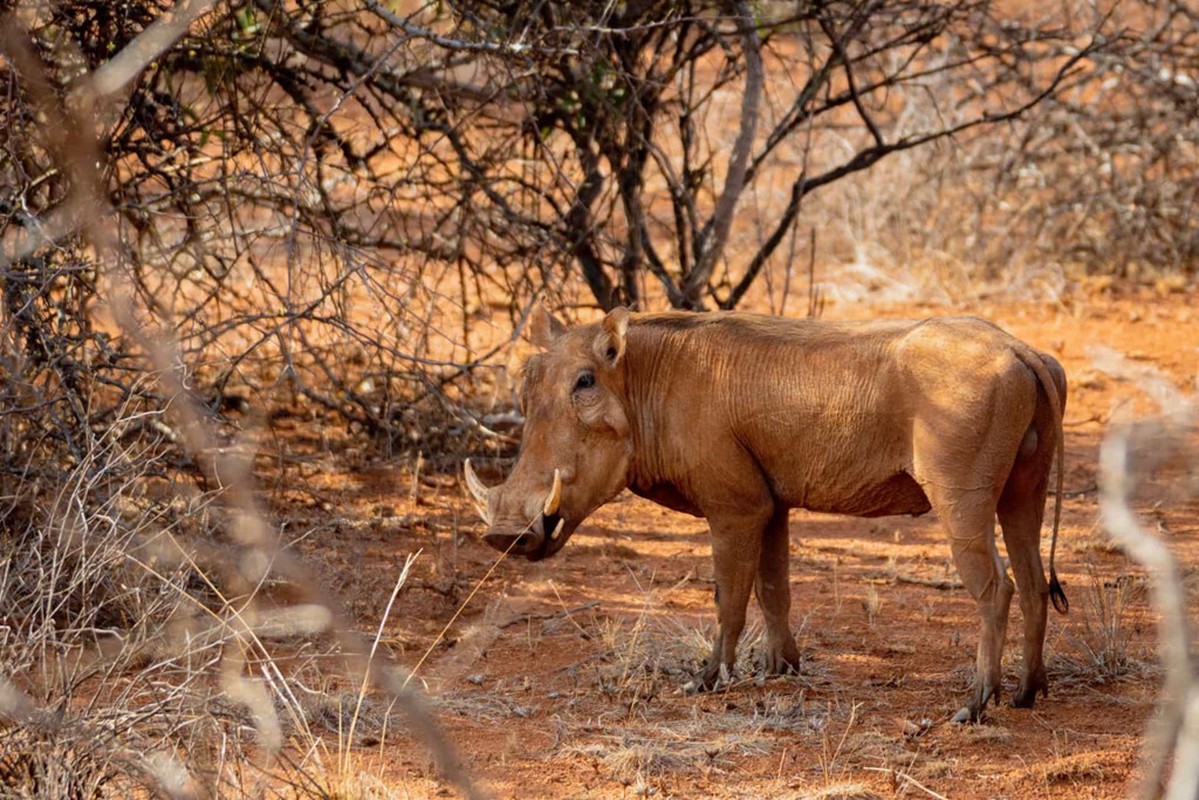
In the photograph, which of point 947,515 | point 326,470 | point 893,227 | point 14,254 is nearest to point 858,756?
point 947,515

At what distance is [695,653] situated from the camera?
207 inches

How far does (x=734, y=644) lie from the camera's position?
16.6 ft

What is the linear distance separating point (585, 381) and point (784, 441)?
0.66m

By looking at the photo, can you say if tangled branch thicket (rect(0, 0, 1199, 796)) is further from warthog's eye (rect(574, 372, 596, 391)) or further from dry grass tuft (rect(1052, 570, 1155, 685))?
dry grass tuft (rect(1052, 570, 1155, 685))

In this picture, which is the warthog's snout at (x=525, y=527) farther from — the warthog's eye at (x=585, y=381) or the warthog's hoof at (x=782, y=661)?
the warthog's hoof at (x=782, y=661)

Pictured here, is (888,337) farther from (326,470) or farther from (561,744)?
(326,470)

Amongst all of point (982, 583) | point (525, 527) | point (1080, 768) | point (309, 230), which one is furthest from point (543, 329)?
point (309, 230)

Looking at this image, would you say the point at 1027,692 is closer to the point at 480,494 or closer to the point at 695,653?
the point at 695,653

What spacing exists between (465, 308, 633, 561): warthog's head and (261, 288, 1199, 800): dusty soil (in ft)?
1.59

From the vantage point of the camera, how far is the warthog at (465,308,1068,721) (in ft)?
15.0

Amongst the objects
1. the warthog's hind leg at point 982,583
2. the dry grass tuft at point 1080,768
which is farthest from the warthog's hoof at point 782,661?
the dry grass tuft at point 1080,768

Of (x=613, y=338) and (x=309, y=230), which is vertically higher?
(x=309, y=230)

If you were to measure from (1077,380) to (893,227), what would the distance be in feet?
10.0

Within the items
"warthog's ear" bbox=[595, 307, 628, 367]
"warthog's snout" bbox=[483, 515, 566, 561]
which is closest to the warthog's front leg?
"warthog's snout" bbox=[483, 515, 566, 561]
